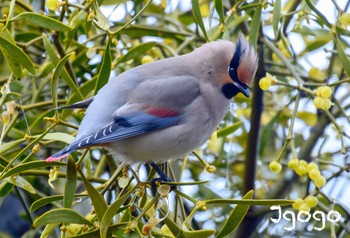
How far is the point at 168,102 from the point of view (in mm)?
2252

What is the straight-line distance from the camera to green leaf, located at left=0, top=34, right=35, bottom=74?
1867mm

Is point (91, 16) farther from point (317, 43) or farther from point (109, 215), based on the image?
A: point (317, 43)

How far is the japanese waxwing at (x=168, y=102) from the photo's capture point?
2.10 m

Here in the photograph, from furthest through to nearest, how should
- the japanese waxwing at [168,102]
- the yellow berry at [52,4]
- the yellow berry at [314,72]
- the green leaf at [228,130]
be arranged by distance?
the yellow berry at [314,72] < the green leaf at [228,130] < the japanese waxwing at [168,102] < the yellow berry at [52,4]

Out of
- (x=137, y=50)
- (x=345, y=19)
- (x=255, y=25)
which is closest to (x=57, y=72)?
(x=137, y=50)

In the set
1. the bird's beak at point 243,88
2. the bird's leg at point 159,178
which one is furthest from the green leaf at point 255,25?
the bird's leg at point 159,178

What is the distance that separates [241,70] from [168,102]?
224mm

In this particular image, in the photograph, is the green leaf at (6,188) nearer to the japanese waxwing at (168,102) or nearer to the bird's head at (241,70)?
the japanese waxwing at (168,102)

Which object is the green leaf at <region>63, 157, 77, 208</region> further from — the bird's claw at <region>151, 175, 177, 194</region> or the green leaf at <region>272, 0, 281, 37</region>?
the green leaf at <region>272, 0, 281, 37</region>

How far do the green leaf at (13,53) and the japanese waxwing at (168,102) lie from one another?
0.56 feet

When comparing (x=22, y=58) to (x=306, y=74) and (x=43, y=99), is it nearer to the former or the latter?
(x=43, y=99)

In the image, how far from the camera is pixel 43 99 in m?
2.52

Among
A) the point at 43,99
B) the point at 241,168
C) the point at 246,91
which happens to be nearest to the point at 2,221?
the point at 43,99

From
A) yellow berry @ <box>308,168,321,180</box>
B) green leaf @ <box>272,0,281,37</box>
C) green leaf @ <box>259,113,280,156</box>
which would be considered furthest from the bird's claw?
green leaf @ <box>259,113,280,156</box>
